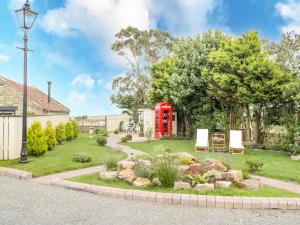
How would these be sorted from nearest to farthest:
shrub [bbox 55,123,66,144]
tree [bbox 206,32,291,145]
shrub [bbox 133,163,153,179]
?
shrub [bbox 133,163,153,179]
tree [bbox 206,32,291,145]
shrub [bbox 55,123,66,144]

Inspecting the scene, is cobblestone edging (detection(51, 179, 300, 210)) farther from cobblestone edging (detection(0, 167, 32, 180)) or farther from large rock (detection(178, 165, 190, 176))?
cobblestone edging (detection(0, 167, 32, 180))

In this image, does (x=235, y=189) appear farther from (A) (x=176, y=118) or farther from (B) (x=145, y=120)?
(B) (x=145, y=120)

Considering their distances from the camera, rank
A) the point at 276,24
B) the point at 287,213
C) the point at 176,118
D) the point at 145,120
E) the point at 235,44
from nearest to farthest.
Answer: the point at 287,213, the point at 235,44, the point at 276,24, the point at 176,118, the point at 145,120

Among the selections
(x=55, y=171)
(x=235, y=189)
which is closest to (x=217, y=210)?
(x=235, y=189)

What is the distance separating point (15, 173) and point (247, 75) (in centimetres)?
1089

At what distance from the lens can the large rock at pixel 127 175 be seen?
22.9 feet

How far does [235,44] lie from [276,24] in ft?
15.5

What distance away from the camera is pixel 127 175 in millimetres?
7148

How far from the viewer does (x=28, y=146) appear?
1117cm

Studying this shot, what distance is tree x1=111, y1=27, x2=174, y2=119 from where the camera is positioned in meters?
33.0

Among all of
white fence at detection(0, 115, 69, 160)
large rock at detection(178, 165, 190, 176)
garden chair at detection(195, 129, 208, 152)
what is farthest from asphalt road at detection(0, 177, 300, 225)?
garden chair at detection(195, 129, 208, 152)

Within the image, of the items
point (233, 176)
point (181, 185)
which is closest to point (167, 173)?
point (181, 185)

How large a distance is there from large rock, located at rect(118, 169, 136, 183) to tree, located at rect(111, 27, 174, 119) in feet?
83.7

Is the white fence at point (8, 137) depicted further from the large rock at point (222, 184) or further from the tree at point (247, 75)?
the tree at point (247, 75)
